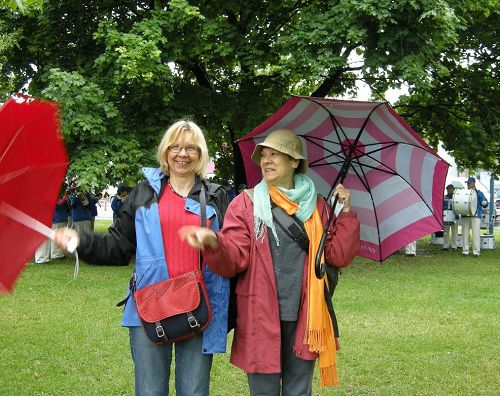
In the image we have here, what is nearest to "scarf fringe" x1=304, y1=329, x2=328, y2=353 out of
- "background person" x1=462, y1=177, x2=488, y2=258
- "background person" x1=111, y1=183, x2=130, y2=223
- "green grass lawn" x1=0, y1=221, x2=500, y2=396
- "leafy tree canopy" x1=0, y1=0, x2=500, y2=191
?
"green grass lawn" x1=0, y1=221, x2=500, y2=396

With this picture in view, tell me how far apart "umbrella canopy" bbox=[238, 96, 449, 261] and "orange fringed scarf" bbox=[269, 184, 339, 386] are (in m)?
0.57

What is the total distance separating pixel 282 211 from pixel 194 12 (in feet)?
28.9

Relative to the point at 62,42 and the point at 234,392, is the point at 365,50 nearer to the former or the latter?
the point at 62,42

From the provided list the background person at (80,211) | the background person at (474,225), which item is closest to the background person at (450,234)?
the background person at (474,225)

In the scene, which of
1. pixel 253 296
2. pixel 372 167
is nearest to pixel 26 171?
pixel 253 296

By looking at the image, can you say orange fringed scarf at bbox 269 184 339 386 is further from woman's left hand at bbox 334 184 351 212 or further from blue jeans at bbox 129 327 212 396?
blue jeans at bbox 129 327 212 396

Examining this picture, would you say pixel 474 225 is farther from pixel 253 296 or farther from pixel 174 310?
pixel 174 310

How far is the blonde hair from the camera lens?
3.25 metres

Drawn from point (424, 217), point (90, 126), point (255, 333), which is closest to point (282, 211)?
point (255, 333)

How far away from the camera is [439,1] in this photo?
34.2 feet

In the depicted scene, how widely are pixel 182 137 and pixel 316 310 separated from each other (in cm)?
112

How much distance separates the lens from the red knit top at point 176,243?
3176mm

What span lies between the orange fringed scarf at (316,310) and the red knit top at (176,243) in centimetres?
48

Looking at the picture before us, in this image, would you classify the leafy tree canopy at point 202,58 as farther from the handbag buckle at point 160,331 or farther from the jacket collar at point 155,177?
the handbag buckle at point 160,331
